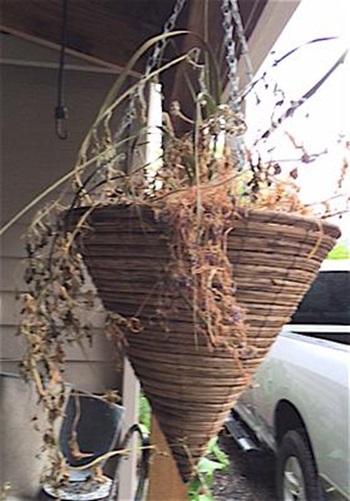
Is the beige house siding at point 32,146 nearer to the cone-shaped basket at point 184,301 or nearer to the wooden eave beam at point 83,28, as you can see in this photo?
the wooden eave beam at point 83,28

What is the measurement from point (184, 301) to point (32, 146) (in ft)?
4.68

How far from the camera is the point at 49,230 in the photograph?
2.66 feet

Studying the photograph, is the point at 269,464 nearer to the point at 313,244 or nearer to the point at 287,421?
the point at 287,421

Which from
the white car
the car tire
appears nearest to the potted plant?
the white car

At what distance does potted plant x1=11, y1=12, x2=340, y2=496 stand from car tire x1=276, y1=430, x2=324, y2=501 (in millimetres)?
1389

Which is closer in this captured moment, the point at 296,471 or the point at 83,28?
the point at 83,28

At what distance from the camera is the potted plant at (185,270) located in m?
0.67

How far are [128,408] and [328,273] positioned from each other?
69cm

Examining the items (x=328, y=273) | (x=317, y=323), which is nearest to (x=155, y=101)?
(x=328, y=273)

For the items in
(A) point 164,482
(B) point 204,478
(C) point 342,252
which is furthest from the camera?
(A) point 164,482

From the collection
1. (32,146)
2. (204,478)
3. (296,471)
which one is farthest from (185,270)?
(296,471)

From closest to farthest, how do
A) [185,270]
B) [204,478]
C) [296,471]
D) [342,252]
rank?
[185,270] → [204,478] → [342,252] → [296,471]

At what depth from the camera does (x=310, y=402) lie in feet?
6.72

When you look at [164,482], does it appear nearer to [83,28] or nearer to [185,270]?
[185,270]
